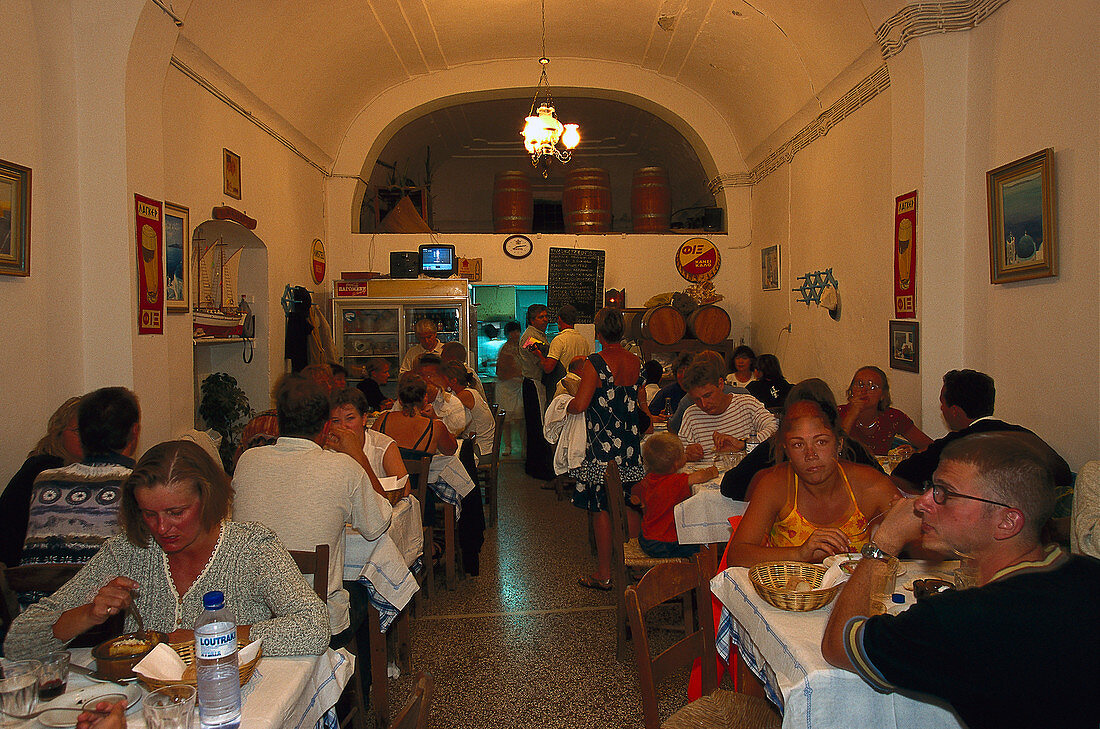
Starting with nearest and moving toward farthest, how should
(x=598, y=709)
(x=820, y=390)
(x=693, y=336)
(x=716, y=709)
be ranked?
1. (x=716, y=709)
2. (x=820, y=390)
3. (x=598, y=709)
4. (x=693, y=336)

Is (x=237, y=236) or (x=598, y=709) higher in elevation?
(x=237, y=236)

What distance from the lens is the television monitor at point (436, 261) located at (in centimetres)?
844

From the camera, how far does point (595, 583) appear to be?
471 cm

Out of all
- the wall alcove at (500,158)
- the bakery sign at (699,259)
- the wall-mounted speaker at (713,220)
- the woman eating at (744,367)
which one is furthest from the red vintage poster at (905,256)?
the wall alcove at (500,158)

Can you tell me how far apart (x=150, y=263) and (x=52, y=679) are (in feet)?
10.4

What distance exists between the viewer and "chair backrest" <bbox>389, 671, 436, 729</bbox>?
1393mm

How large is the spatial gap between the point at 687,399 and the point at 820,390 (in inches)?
82.5

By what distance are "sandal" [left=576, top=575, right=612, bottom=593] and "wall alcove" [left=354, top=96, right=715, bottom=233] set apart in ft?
19.8

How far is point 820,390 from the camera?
9.84ft

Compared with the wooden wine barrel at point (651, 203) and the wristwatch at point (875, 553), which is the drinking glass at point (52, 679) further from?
the wooden wine barrel at point (651, 203)

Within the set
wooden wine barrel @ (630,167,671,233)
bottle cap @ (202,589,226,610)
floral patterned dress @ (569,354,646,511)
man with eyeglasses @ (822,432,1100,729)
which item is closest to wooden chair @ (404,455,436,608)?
floral patterned dress @ (569,354,646,511)

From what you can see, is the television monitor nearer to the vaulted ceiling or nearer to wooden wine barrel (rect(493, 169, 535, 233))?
wooden wine barrel (rect(493, 169, 535, 233))

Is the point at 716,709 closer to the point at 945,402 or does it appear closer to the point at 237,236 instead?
the point at 945,402

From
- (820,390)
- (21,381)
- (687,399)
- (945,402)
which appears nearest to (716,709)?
(820,390)
